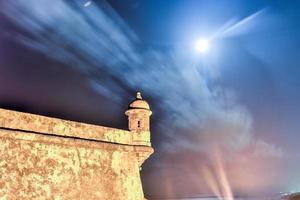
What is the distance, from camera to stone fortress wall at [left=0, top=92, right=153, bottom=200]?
8633 mm

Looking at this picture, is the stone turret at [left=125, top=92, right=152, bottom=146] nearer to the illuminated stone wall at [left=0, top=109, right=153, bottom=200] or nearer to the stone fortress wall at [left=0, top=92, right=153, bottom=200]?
the stone fortress wall at [left=0, top=92, right=153, bottom=200]

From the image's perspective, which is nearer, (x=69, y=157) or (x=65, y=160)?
(x=65, y=160)

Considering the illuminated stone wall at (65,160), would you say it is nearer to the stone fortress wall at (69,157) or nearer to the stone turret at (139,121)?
the stone fortress wall at (69,157)

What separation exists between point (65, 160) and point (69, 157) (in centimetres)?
20

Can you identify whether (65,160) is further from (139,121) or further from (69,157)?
(139,121)

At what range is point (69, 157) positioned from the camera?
401 inches

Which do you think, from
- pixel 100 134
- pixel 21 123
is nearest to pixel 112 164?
pixel 100 134

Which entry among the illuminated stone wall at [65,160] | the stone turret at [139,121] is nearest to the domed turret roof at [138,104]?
the stone turret at [139,121]

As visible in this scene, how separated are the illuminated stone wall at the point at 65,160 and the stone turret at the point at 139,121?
258mm

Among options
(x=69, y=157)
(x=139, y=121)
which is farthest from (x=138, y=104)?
(x=69, y=157)

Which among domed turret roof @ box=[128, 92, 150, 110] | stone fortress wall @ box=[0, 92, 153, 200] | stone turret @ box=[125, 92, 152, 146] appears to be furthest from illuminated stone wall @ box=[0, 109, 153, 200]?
domed turret roof @ box=[128, 92, 150, 110]

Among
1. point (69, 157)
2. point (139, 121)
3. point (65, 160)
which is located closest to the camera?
point (65, 160)

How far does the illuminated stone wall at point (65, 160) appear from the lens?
861 centimetres

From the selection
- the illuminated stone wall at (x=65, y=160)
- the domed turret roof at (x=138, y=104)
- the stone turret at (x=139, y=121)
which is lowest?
the illuminated stone wall at (x=65, y=160)
